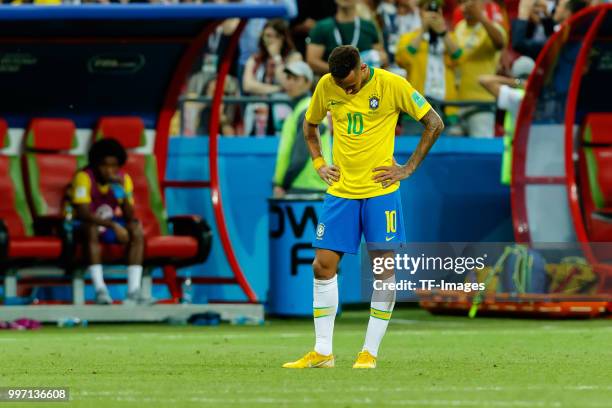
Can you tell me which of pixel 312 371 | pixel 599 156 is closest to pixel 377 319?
pixel 312 371

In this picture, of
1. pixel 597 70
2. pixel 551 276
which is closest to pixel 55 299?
pixel 551 276

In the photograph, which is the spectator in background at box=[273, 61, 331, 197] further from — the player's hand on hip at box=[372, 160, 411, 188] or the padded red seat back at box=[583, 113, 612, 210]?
the player's hand on hip at box=[372, 160, 411, 188]

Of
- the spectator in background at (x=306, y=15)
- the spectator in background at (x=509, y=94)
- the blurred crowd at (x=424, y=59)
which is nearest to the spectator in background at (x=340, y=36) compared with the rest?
the blurred crowd at (x=424, y=59)

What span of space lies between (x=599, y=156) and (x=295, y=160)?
3559mm

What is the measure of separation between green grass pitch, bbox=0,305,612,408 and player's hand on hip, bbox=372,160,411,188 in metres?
1.21

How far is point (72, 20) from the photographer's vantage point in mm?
15914

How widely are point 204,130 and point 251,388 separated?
8946 mm

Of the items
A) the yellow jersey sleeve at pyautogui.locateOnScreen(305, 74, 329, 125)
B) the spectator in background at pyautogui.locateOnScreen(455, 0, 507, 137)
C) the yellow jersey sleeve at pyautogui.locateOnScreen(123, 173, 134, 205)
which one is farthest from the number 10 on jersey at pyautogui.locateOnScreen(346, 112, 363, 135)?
the spectator in background at pyautogui.locateOnScreen(455, 0, 507, 137)

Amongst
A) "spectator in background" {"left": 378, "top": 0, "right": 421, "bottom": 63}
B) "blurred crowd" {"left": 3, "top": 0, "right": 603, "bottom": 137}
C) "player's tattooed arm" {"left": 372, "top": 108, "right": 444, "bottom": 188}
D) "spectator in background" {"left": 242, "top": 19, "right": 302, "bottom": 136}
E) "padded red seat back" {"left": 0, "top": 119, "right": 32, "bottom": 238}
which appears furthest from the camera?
"spectator in background" {"left": 378, "top": 0, "right": 421, "bottom": 63}

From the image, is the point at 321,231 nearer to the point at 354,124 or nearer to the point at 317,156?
the point at 317,156

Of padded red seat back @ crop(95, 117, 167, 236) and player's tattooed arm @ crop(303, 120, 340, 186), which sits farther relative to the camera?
padded red seat back @ crop(95, 117, 167, 236)

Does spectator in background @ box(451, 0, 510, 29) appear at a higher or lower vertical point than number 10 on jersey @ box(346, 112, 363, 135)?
higher

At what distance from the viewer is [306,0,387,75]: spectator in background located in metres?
18.0

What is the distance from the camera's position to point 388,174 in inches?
405
